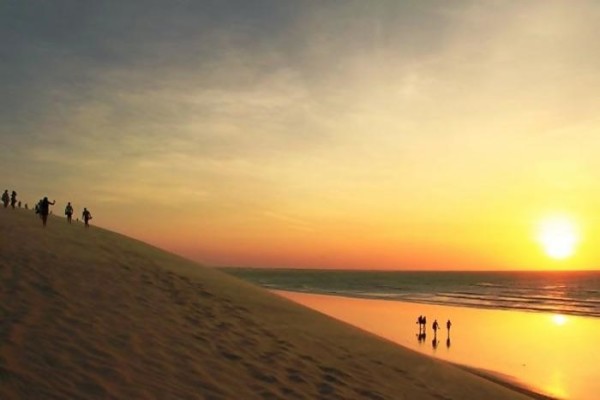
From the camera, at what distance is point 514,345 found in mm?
32781

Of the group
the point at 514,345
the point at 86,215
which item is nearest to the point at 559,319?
the point at 514,345

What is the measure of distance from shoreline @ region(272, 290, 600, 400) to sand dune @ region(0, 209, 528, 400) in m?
8.19

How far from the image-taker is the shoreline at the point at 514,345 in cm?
2167

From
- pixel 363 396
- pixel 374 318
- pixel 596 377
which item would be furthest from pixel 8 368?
pixel 374 318

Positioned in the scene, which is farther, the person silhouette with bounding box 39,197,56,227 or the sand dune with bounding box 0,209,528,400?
the person silhouette with bounding box 39,197,56,227

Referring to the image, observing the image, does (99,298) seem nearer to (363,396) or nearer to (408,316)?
(363,396)

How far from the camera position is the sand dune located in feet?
27.7

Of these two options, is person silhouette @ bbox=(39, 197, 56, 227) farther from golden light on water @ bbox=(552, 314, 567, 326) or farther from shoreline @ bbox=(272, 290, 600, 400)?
golden light on water @ bbox=(552, 314, 567, 326)

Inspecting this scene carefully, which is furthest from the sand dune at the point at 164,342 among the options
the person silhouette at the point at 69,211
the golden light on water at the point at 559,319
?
the golden light on water at the point at 559,319

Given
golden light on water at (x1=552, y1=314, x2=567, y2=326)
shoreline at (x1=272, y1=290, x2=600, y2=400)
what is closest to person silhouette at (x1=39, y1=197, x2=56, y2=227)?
shoreline at (x1=272, y1=290, x2=600, y2=400)

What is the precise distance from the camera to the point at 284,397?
31.0 ft

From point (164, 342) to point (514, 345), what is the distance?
28.3 metres

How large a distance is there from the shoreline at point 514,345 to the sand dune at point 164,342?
8189 millimetres

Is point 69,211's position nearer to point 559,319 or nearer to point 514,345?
point 514,345
